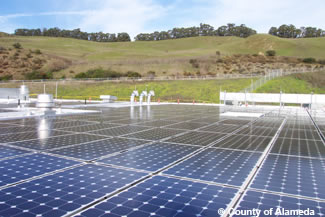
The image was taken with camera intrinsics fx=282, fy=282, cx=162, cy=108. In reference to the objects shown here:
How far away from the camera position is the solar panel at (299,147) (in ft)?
32.1

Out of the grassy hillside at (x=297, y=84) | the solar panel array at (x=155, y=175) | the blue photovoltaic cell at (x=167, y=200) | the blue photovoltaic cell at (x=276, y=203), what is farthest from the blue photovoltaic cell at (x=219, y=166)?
the grassy hillside at (x=297, y=84)

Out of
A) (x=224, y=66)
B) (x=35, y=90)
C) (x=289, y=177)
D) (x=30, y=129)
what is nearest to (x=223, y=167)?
(x=289, y=177)

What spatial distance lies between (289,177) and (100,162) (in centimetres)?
500

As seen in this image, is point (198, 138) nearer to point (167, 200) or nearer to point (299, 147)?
point (299, 147)

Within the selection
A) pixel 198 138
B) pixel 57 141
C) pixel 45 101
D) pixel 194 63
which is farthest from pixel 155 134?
pixel 194 63

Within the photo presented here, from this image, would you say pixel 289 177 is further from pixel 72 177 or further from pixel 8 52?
pixel 8 52

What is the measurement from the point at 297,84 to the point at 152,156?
50349 mm

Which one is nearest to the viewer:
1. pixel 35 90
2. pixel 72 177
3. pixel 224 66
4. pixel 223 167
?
pixel 72 177

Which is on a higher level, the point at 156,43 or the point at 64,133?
the point at 156,43

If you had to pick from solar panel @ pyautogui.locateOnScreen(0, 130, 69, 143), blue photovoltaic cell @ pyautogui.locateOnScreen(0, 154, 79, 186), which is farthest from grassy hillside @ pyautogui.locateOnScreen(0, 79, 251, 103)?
blue photovoltaic cell @ pyautogui.locateOnScreen(0, 154, 79, 186)

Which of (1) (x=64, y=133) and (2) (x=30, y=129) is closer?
(1) (x=64, y=133)

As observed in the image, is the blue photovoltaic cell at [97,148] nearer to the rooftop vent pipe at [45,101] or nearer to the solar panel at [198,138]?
the solar panel at [198,138]

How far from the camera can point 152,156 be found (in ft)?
29.3

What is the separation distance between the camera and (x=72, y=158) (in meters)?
8.44
